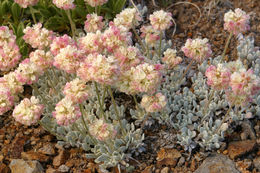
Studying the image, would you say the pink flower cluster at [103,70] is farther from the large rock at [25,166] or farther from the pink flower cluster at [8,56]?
the large rock at [25,166]

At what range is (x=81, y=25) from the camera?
17.4 feet

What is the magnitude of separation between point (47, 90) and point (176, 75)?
1598mm

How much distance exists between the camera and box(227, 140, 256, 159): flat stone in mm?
3717

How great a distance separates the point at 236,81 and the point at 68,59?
4.51ft

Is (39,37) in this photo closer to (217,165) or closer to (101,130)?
(101,130)

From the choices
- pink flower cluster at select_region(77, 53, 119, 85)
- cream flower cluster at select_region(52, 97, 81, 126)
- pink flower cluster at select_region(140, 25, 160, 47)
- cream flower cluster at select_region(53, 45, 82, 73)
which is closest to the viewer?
pink flower cluster at select_region(77, 53, 119, 85)

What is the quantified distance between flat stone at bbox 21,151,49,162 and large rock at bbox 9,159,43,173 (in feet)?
0.34

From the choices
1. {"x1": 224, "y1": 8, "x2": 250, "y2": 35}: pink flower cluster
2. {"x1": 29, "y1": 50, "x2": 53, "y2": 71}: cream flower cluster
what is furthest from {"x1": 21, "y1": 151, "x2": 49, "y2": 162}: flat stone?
{"x1": 224, "y1": 8, "x2": 250, "y2": 35}: pink flower cluster

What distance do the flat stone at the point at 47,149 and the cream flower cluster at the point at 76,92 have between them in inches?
48.0

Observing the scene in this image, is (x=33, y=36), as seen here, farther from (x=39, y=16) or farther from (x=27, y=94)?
(x=39, y=16)

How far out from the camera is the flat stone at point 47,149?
12.5ft

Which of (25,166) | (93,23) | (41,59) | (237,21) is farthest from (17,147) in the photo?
(237,21)

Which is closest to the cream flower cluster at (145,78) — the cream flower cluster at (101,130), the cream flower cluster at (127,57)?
the cream flower cluster at (127,57)

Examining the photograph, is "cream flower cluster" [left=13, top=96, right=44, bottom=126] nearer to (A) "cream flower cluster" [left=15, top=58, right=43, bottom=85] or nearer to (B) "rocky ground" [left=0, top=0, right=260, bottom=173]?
(A) "cream flower cluster" [left=15, top=58, right=43, bottom=85]
